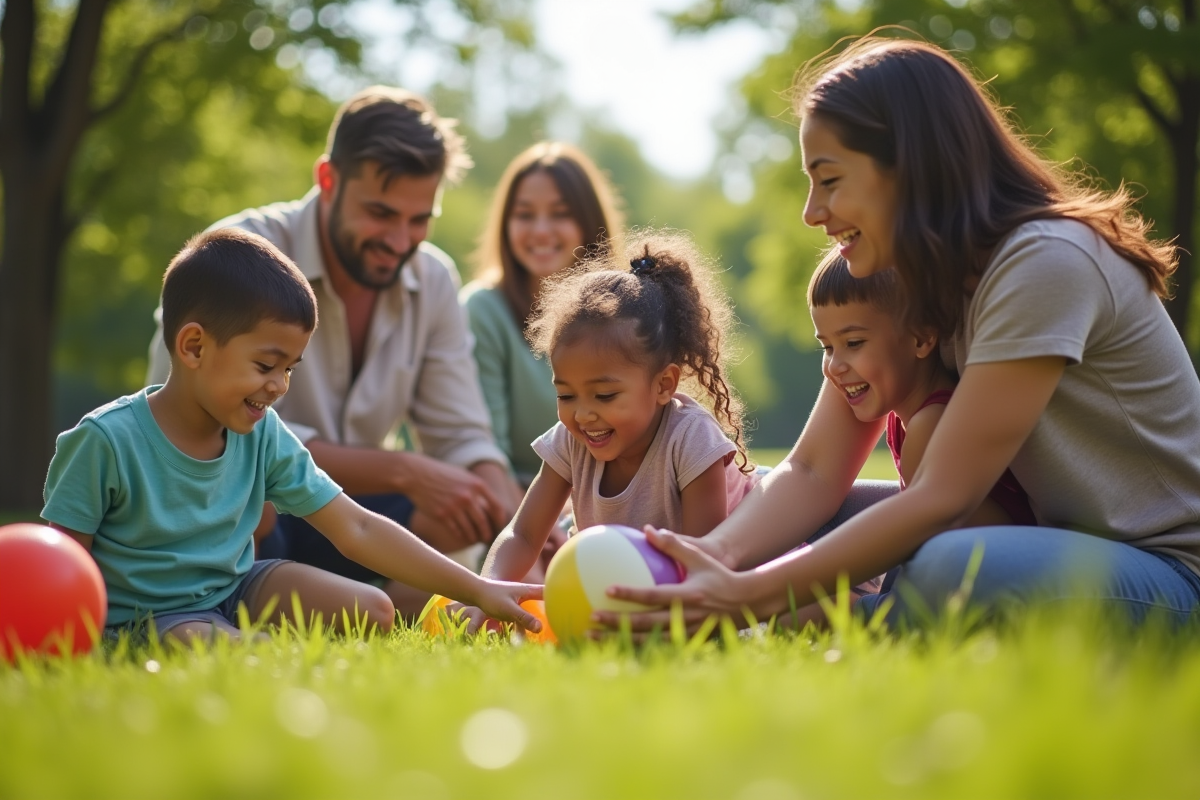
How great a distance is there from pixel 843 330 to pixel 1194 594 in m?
1.34

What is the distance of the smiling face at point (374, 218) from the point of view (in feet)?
20.1

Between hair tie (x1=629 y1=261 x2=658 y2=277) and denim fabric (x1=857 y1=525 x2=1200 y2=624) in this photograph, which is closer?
denim fabric (x1=857 y1=525 x2=1200 y2=624)

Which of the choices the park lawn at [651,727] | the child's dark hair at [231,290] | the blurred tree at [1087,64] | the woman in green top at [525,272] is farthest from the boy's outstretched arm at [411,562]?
the blurred tree at [1087,64]

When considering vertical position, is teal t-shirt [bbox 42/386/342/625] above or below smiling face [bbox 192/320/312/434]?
below

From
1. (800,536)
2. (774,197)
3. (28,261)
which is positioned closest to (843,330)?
(800,536)

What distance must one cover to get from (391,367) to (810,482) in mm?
3052

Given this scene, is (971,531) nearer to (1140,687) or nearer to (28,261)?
(1140,687)

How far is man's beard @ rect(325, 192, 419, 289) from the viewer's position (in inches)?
245

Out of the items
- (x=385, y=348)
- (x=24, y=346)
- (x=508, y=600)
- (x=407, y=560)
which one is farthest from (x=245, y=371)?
(x=24, y=346)

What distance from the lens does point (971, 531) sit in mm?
3262

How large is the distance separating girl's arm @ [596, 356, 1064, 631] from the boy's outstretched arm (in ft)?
2.50

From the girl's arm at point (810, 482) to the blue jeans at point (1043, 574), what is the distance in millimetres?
652

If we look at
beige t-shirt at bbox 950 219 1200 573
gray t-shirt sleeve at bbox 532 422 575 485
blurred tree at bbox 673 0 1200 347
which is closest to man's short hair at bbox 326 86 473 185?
gray t-shirt sleeve at bbox 532 422 575 485

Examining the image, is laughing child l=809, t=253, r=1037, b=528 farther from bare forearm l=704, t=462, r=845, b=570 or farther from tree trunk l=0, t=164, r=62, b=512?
tree trunk l=0, t=164, r=62, b=512
